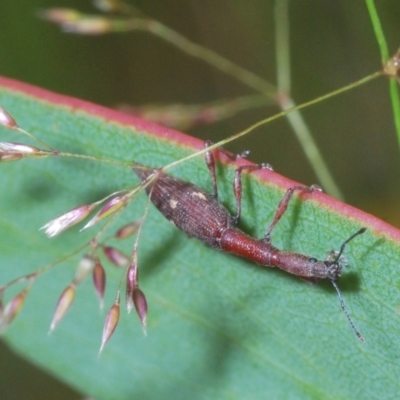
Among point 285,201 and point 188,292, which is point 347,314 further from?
point 188,292

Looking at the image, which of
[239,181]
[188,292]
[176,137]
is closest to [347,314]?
[239,181]

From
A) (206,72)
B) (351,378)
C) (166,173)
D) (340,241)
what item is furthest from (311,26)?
(351,378)

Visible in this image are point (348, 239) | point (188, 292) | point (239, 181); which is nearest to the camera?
point (348, 239)

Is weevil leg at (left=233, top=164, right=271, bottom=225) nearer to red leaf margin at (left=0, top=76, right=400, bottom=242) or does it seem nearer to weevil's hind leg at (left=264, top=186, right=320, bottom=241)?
red leaf margin at (left=0, top=76, right=400, bottom=242)

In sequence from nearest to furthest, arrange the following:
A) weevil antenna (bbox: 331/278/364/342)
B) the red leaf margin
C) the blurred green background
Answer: the red leaf margin < weevil antenna (bbox: 331/278/364/342) < the blurred green background

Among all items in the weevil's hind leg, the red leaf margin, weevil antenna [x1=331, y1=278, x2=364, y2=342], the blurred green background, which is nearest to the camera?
the red leaf margin

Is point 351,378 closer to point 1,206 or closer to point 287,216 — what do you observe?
point 287,216

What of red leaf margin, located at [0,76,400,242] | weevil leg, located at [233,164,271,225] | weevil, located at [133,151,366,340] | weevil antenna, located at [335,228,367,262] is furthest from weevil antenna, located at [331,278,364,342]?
weevil leg, located at [233,164,271,225]
